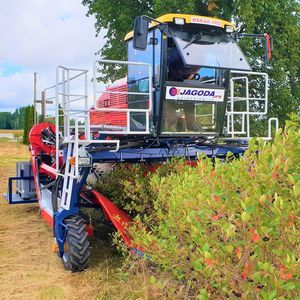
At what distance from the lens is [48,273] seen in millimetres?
5578

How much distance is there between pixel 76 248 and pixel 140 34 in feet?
8.76

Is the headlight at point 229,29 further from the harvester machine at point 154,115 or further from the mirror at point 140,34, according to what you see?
the mirror at point 140,34

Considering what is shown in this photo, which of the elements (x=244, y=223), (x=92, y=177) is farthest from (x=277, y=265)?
(x=92, y=177)

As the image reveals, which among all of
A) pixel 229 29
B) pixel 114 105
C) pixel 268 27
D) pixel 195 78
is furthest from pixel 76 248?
pixel 268 27

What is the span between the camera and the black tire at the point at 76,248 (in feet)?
17.8

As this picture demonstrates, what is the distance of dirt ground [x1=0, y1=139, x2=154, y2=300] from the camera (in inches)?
189

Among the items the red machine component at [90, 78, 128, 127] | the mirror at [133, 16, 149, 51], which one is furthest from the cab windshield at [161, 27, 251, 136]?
the red machine component at [90, 78, 128, 127]

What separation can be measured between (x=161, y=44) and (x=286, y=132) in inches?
150

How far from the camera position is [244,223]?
2422 mm

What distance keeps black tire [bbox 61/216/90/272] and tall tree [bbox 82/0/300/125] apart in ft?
46.6

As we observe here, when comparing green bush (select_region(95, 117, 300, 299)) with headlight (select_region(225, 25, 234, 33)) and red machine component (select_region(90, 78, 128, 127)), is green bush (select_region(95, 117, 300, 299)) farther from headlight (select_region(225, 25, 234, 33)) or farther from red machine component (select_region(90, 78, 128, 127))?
red machine component (select_region(90, 78, 128, 127))

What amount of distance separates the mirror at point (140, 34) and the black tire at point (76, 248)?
2.27m

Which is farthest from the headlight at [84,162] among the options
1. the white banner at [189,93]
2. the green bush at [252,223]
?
the green bush at [252,223]

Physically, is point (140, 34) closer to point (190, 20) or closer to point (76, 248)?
point (190, 20)
